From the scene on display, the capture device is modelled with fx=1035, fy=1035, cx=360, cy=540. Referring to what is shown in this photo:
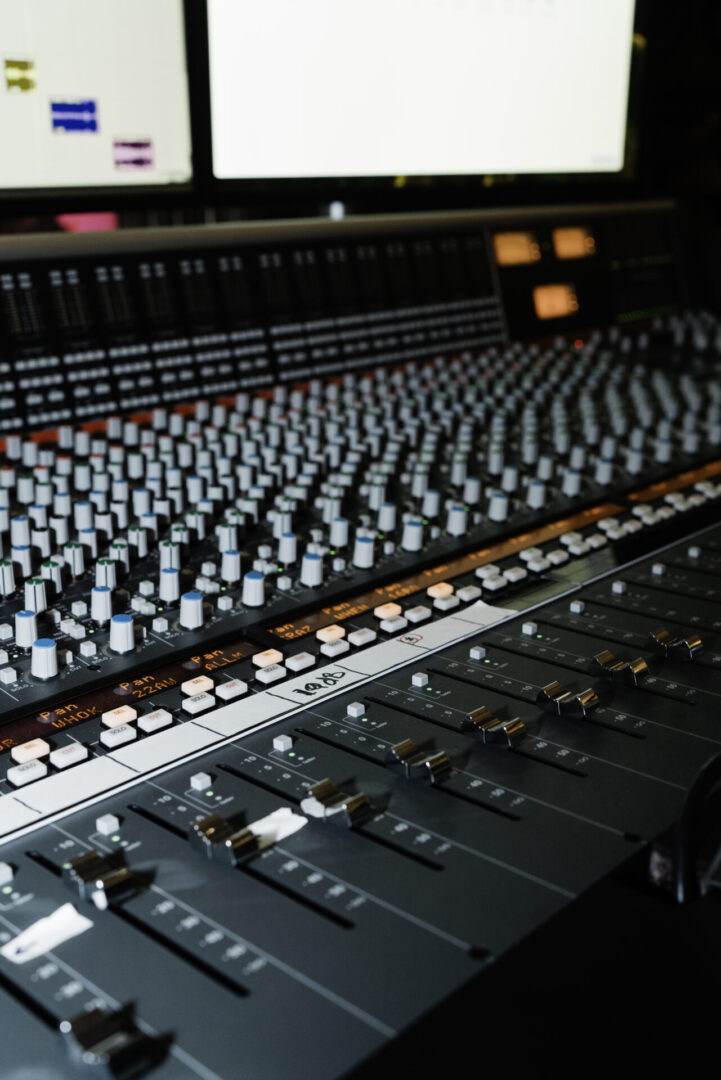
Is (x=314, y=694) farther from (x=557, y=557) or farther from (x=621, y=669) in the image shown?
(x=557, y=557)

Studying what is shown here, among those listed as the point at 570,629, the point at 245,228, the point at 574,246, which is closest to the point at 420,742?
the point at 570,629

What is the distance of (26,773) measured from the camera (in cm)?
69

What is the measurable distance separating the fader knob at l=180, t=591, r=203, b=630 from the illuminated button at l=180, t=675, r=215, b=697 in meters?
0.09

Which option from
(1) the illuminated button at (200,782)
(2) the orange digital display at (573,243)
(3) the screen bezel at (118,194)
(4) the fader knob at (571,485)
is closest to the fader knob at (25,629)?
(1) the illuminated button at (200,782)

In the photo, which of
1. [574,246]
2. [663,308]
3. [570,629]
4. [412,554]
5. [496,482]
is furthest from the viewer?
[663,308]

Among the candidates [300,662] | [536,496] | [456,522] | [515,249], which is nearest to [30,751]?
[300,662]

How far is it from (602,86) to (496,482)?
4.93 feet

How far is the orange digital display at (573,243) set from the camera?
228 cm

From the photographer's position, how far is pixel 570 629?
966 millimetres

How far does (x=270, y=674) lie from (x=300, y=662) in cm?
3

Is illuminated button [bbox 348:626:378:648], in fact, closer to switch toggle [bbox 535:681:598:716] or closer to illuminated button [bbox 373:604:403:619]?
illuminated button [bbox 373:604:403:619]

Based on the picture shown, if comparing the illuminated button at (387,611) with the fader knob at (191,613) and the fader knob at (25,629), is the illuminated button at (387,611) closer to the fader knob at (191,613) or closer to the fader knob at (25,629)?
the fader knob at (191,613)

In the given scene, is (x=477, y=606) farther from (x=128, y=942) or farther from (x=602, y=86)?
(x=602, y=86)

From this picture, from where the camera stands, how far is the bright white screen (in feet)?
5.87
